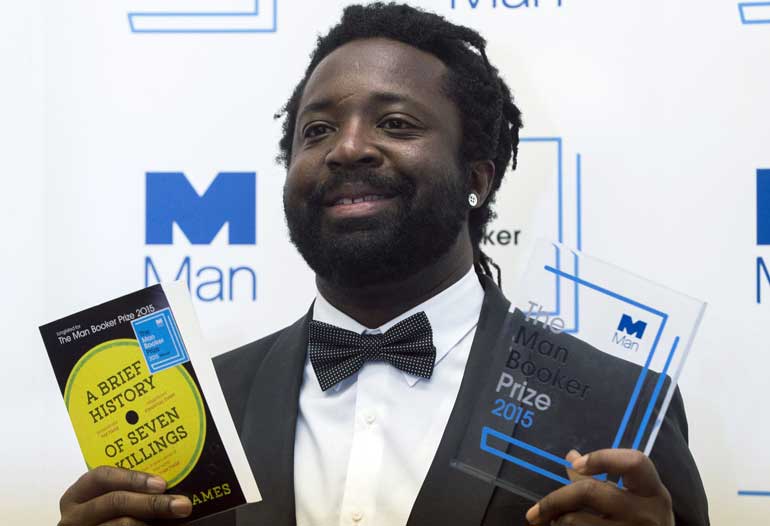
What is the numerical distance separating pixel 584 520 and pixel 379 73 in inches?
43.9

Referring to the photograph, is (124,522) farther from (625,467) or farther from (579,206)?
(579,206)

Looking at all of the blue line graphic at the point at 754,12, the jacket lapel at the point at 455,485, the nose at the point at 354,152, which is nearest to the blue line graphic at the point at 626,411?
the jacket lapel at the point at 455,485

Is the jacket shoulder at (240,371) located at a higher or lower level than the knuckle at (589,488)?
lower

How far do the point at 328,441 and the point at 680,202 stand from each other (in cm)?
118

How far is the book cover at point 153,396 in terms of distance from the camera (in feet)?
5.45

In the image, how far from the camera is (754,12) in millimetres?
2426

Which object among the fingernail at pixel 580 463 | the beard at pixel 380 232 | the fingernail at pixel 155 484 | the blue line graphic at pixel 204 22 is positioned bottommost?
the fingernail at pixel 155 484

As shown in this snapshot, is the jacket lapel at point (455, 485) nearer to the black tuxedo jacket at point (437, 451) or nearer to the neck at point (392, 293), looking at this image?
the black tuxedo jacket at point (437, 451)

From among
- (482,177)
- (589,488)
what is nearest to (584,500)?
(589,488)

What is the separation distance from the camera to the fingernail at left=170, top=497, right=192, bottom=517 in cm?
161

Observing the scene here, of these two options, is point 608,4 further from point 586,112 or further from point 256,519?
point 256,519

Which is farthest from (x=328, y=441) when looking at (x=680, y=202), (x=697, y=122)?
(x=697, y=122)

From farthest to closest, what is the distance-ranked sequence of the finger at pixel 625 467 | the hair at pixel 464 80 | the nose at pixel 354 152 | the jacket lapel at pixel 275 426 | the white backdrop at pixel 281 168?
the white backdrop at pixel 281 168 < the hair at pixel 464 80 < the nose at pixel 354 152 < the jacket lapel at pixel 275 426 < the finger at pixel 625 467

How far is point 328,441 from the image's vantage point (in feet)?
6.23
